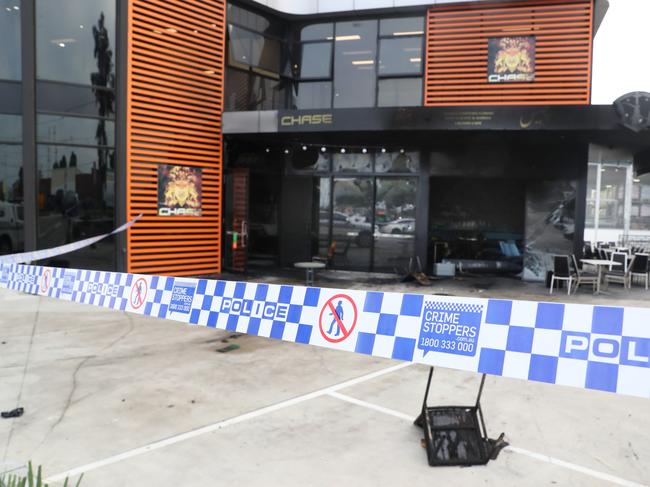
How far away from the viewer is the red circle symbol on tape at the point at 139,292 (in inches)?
228

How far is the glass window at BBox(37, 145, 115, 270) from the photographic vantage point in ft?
37.0

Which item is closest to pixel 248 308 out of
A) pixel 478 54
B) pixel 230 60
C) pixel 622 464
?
pixel 622 464

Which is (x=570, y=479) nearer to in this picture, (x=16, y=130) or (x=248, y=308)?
(x=248, y=308)

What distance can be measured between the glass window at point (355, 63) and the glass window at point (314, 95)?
0.84 feet

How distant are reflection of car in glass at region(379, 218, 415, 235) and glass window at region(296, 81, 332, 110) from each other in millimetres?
3949

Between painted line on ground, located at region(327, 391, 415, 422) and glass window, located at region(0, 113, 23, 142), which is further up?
glass window, located at region(0, 113, 23, 142)

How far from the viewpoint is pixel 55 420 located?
4535mm

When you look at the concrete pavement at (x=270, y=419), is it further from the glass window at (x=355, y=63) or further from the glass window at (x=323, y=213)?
the glass window at (x=355, y=63)

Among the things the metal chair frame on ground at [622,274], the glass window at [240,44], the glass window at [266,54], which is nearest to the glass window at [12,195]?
the glass window at [240,44]

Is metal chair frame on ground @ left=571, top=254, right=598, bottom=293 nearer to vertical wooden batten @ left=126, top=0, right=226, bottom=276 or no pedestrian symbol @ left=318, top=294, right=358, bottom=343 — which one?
vertical wooden batten @ left=126, top=0, right=226, bottom=276

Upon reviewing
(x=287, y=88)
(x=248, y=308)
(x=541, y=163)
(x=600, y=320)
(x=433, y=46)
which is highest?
(x=433, y=46)

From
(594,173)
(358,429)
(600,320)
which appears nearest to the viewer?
(600,320)

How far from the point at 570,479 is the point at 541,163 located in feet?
37.9

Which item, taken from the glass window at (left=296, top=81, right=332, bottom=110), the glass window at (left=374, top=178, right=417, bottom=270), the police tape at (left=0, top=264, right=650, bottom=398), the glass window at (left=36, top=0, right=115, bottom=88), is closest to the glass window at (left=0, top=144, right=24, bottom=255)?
the glass window at (left=36, top=0, right=115, bottom=88)
